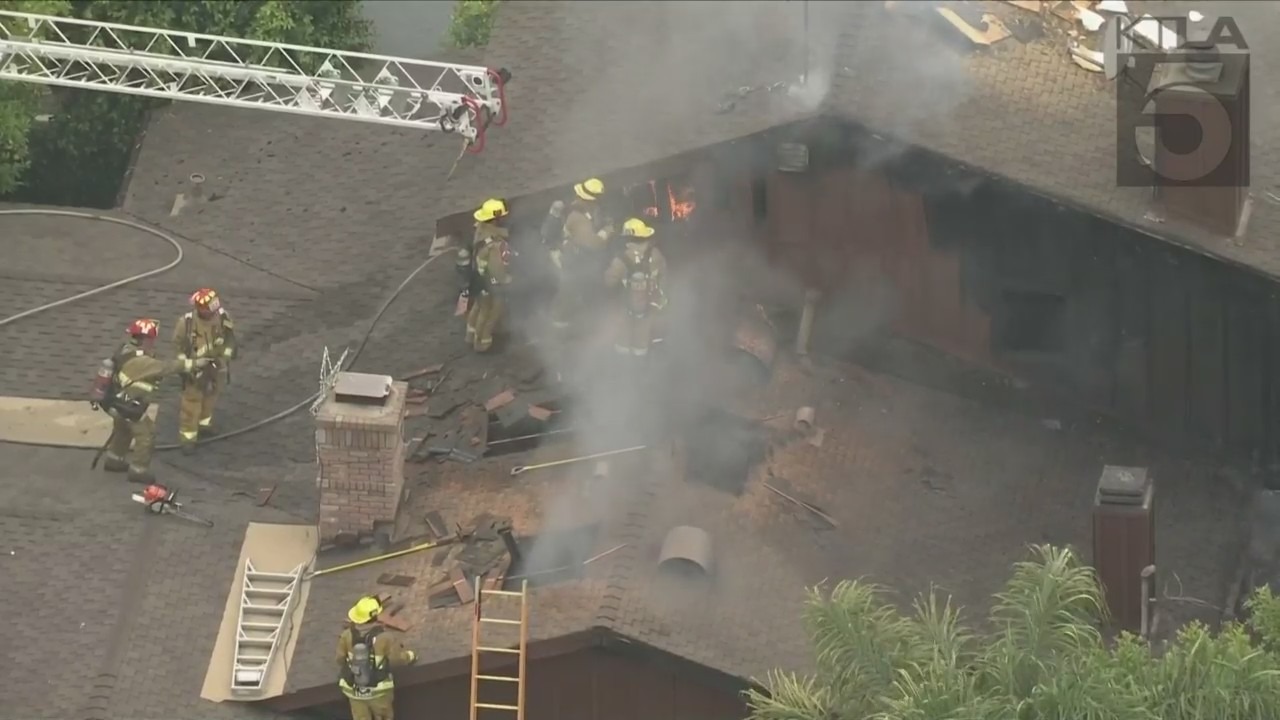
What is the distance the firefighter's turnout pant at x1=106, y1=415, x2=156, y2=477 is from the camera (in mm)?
28891

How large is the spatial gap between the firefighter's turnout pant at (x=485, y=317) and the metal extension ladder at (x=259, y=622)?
3198 mm

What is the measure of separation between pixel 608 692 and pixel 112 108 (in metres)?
13.7

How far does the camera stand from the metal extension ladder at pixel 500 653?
25.8 metres

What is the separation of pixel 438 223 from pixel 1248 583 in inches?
329

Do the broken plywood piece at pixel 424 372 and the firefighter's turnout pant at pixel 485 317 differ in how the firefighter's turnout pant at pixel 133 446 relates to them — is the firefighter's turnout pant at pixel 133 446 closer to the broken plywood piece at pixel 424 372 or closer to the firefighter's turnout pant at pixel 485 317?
the broken plywood piece at pixel 424 372

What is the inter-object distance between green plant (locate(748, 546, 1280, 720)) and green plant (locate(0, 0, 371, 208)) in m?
15.4

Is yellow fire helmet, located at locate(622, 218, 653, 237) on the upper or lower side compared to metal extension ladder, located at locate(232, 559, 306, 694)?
upper

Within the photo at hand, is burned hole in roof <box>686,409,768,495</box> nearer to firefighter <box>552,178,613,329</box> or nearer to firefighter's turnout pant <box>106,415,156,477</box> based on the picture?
firefighter <box>552,178,613,329</box>

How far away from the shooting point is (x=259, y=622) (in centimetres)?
2736

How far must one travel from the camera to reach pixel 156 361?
29.0m

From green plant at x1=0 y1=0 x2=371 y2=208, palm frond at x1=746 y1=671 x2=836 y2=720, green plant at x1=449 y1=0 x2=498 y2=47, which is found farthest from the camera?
green plant at x1=449 y1=0 x2=498 y2=47

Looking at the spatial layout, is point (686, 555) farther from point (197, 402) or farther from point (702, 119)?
point (197, 402)

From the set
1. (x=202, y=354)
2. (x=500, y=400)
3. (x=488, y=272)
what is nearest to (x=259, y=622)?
(x=202, y=354)

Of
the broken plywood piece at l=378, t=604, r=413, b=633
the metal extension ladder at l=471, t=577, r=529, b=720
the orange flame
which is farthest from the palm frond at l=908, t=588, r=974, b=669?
the orange flame
